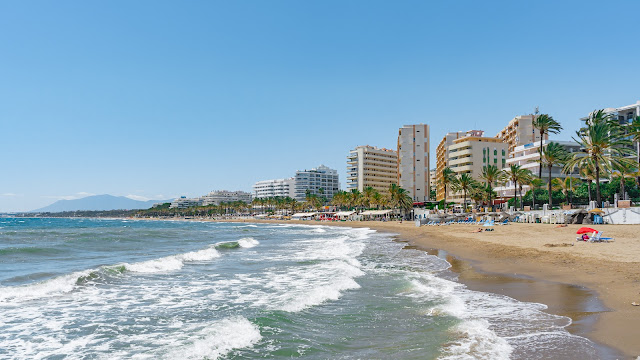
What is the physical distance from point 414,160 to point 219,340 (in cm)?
12166

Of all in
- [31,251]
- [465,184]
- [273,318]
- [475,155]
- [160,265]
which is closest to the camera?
[273,318]

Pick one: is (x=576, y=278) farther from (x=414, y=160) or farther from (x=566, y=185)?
(x=414, y=160)

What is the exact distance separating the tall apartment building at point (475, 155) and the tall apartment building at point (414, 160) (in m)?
22.3

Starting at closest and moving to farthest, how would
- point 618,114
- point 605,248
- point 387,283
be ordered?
point 387,283 < point 605,248 < point 618,114

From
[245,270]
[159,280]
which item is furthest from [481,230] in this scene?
[159,280]

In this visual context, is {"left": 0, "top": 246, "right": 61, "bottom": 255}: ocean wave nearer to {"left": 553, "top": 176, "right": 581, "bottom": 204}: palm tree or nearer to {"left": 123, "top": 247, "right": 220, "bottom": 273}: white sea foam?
{"left": 123, "top": 247, "right": 220, "bottom": 273}: white sea foam

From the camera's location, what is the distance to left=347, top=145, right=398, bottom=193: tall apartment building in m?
151

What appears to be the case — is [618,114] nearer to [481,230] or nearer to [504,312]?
[481,230]

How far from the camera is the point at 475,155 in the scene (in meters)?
98.4

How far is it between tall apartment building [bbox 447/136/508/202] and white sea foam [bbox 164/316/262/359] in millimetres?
94121

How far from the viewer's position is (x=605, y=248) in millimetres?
20250

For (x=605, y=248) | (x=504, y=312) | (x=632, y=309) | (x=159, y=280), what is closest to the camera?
(x=632, y=309)

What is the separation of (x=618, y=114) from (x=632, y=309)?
94.7 m

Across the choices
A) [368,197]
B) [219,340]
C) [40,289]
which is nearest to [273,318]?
Answer: [219,340]
